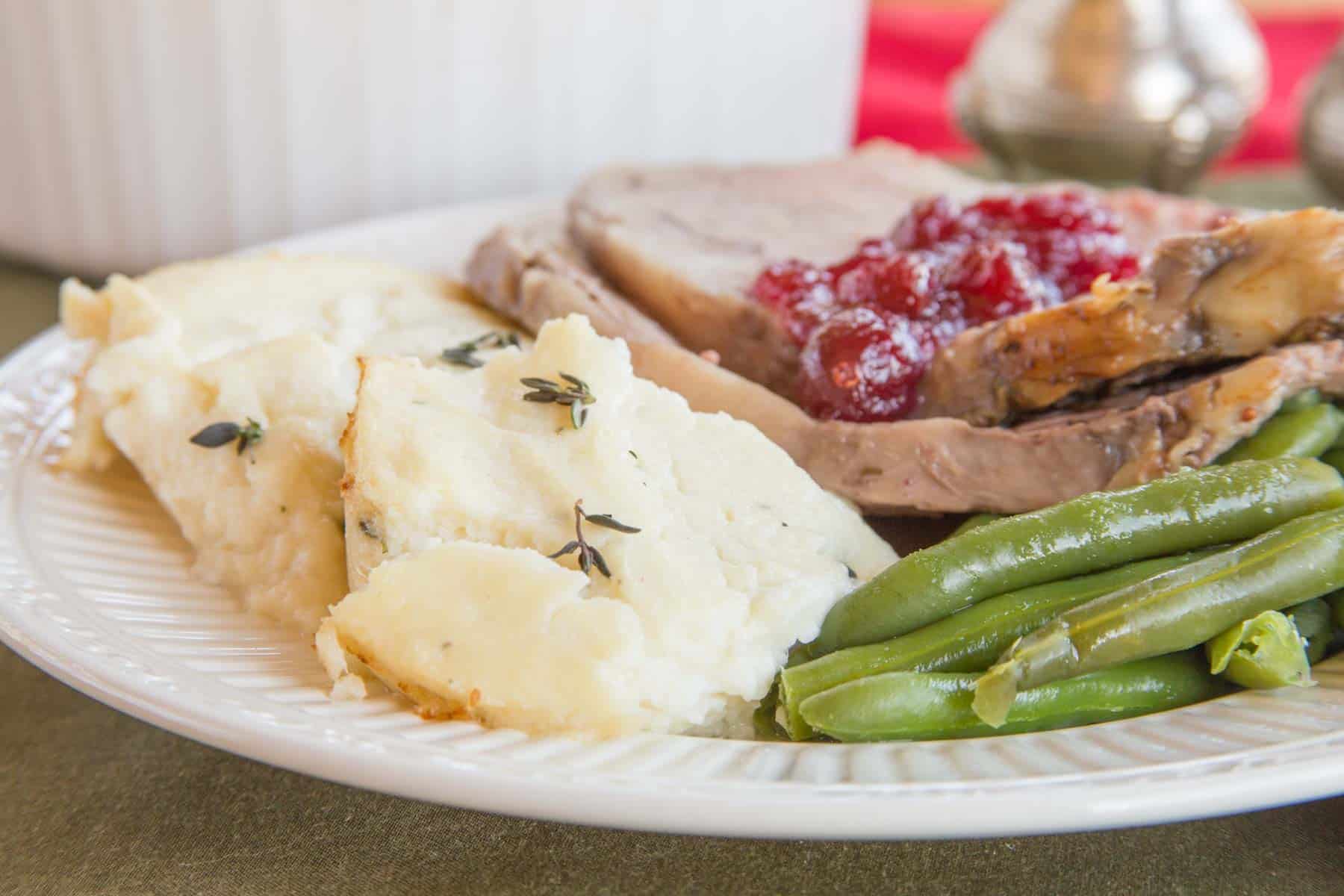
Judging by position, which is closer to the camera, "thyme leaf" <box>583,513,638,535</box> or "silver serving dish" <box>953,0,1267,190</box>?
"thyme leaf" <box>583,513,638,535</box>

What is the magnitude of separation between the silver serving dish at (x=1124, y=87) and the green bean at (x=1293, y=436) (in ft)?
9.99

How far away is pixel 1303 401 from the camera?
8.66 feet

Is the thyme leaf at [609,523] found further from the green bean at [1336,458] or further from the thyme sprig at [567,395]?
the green bean at [1336,458]

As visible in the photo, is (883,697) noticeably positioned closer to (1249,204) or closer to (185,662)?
(185,662)

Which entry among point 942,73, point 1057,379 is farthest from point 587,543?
point 942,73

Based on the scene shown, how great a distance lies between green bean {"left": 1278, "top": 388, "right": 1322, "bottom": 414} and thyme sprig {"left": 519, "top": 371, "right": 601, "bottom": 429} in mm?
1311

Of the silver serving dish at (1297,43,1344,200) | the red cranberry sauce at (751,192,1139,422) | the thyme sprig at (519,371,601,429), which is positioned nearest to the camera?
the thyme sprig at (519,371,601,429)

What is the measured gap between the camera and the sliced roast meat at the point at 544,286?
3.33m

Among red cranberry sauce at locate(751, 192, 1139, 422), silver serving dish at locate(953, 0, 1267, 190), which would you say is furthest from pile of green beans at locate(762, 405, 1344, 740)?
silver serving dish at locate(953, 0, 1267, 190)

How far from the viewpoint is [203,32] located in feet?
14.3

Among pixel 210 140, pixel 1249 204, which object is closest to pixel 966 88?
pixel 1249 204

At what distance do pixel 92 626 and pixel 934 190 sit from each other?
2.87m

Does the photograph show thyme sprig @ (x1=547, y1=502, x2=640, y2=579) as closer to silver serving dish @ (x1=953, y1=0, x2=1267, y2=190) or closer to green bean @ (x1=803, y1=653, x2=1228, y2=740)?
green bean @ (x1=803, y1=653, x2=1228, y2=740)

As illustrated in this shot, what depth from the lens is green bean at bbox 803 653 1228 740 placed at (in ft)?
7.09
